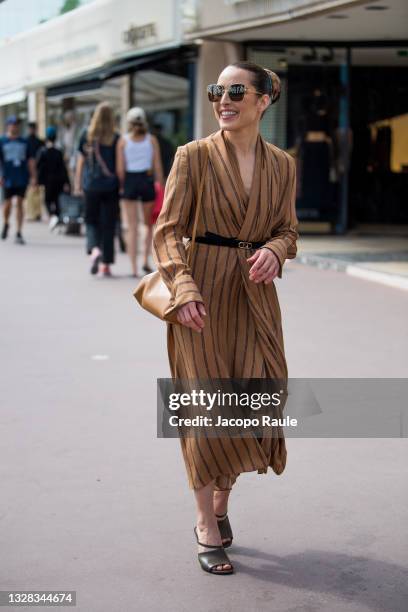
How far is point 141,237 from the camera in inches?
799

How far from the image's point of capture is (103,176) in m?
12.8

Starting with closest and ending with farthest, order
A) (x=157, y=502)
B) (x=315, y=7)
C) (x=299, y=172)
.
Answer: (x=157, y=502) → (x=315, y=7) → (x=299, y=172)

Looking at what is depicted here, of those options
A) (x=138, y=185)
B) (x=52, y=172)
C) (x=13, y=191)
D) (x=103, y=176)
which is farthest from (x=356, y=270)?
(x=52, y=172)

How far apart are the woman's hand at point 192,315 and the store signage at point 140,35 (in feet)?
58.5

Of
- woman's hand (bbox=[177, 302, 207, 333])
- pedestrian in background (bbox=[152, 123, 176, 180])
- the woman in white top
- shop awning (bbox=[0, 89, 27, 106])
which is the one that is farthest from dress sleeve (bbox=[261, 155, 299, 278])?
shop awning (bbox=[0, 89, 27, 106])

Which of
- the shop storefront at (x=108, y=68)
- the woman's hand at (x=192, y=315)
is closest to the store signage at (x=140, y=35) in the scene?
the shop storefront at (x=108, y=68)

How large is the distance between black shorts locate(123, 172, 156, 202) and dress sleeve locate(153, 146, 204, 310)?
8.88 metres

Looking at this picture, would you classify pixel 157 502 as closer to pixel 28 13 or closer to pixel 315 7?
pixel 315 7

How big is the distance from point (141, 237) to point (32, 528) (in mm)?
16009

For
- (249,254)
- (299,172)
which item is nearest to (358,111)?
(299,172)

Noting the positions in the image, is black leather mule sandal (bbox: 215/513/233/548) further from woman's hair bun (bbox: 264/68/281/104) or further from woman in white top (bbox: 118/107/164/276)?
woman in white top (bbox: 118/107/164/276)

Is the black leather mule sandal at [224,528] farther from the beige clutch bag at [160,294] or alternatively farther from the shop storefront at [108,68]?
the shop storefront at [108,68]

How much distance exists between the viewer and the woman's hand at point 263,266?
392 cm

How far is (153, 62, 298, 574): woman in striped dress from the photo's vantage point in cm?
397
